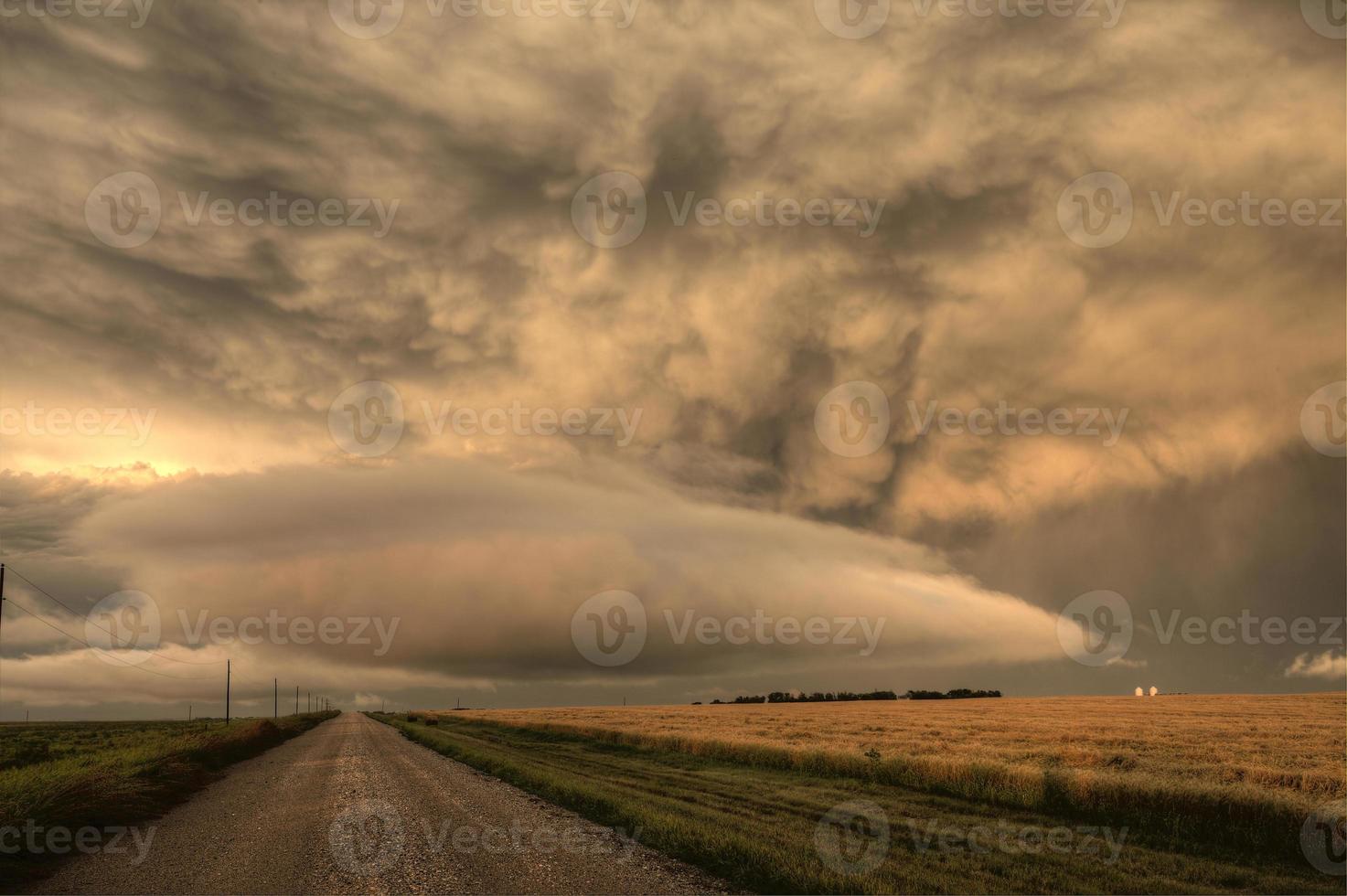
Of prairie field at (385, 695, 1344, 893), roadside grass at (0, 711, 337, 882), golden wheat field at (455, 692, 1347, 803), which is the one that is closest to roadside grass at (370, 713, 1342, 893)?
prairie field at (385, 695, 1344, 893)

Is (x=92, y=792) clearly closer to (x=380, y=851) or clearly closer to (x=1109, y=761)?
(x=380, y=851)

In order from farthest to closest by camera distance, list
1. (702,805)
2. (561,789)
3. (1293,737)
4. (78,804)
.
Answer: (1293,737) → (561,789) → (702,805) → (78,804)

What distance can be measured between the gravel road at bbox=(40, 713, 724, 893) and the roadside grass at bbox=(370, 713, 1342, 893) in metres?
0.89

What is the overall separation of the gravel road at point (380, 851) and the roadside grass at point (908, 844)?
89 cm

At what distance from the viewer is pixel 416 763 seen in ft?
103

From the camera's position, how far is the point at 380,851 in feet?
42.7

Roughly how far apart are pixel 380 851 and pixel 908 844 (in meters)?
9.71

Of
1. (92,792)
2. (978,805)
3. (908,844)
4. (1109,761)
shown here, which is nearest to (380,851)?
(92,792)

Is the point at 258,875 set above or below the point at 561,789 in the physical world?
above

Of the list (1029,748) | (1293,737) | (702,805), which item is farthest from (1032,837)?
(1293,737)

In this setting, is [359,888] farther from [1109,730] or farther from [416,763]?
[1109,730]

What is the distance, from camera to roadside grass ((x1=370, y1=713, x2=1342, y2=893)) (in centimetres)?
1155

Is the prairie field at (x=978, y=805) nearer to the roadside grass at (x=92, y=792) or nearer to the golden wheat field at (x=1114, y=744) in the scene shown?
the golden wheat field at (x=1114, y=744)

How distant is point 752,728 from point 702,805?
29.1m
